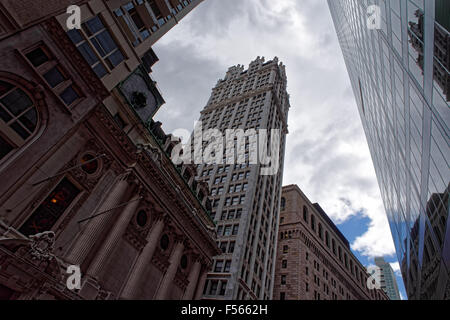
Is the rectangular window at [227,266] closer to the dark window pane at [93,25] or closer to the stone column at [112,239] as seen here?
the stone column at [112,239]

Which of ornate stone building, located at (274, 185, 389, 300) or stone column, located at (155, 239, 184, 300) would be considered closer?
stone column, located at (155, 239, 184, 300)

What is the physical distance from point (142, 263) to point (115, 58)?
18.7 m

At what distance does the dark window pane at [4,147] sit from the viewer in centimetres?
1533

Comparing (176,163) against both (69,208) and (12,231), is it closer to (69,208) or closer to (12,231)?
(69,208)

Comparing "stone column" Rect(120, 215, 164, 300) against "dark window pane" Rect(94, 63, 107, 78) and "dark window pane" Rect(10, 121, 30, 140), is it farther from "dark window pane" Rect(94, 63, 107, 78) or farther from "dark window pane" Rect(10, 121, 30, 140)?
"dark window pane" Rect(94, 63, 107, 78)

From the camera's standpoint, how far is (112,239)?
2158 cm

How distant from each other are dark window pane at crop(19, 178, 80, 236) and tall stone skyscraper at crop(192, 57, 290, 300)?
103 ft

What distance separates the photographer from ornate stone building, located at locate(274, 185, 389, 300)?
63.8 m

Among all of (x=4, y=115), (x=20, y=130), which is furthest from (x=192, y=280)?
(x=4, y=115)

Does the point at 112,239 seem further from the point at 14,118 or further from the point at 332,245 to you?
the point at 332,245
